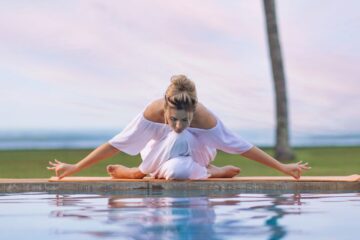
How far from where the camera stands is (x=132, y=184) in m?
7.56

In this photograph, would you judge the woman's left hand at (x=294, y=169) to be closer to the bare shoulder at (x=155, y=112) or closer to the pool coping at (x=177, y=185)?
the pool coping at (x=177, y=185)

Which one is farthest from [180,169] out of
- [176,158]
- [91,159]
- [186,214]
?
[186,214]

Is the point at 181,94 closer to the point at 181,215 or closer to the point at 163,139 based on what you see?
the point at 163,139

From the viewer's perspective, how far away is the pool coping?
24.6 ft

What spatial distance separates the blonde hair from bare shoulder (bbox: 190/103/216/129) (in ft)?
1.00

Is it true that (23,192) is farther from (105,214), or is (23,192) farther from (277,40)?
(277,40)

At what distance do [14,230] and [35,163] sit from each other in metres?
11.7

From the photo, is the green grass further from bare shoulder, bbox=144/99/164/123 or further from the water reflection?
the water reflection

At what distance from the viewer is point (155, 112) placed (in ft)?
24.2

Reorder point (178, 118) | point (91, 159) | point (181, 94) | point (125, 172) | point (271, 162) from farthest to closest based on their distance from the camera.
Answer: point (125, 172) < point (91, 159) < point (271, 162) < point (178, 118) < point (181, 94)

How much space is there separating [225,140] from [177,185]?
0.60m

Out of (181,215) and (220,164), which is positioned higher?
(220,164)

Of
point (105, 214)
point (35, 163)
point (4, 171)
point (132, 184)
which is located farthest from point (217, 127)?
point (35, 163)

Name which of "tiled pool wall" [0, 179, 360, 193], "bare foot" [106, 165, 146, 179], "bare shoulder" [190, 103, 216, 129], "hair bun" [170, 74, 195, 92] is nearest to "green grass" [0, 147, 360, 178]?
"tiled pool wall" [0, 179, 360, 193]
